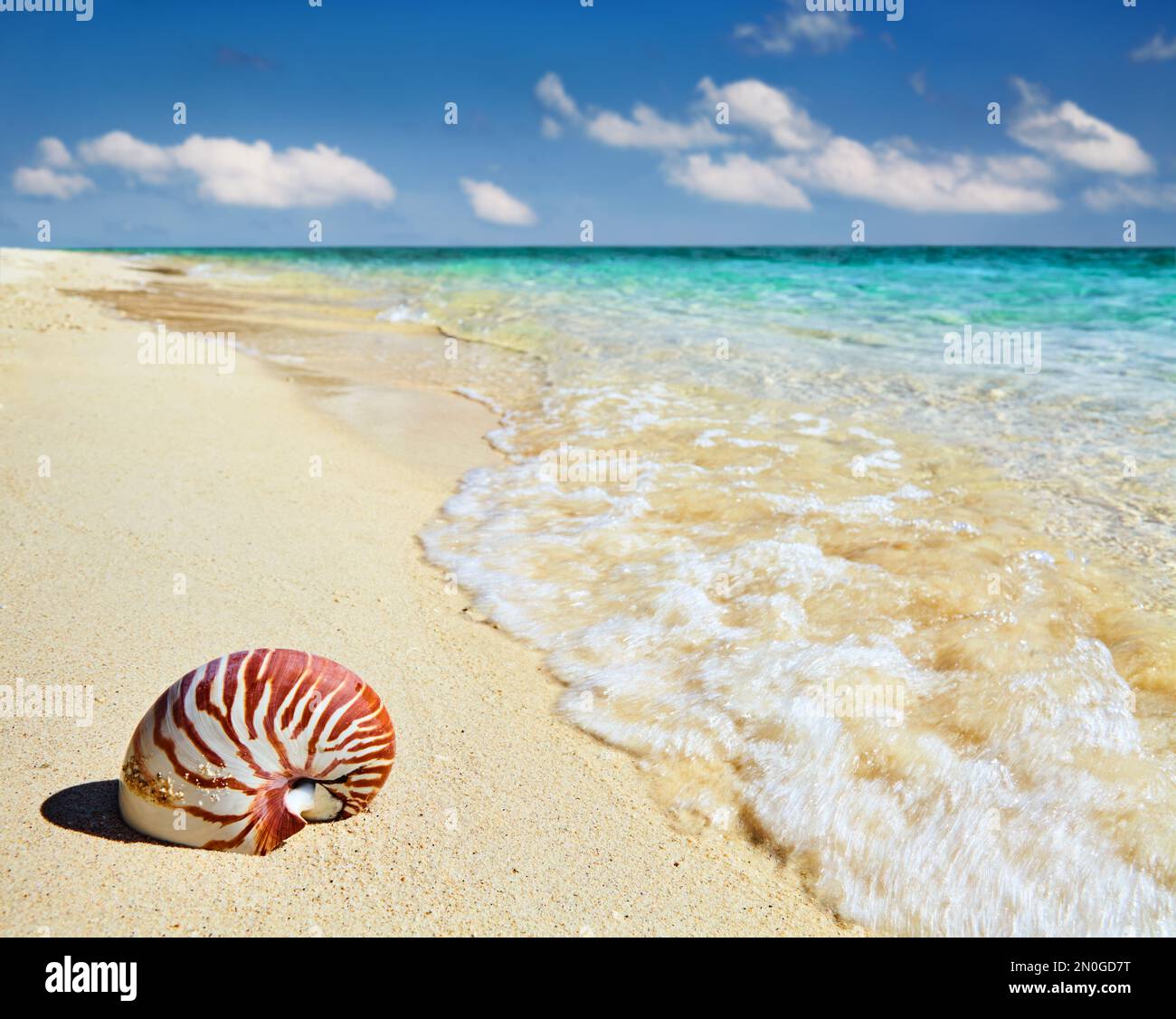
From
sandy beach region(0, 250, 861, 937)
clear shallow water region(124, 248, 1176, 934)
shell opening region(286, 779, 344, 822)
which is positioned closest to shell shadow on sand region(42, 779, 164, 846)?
sandy beach region(0, 250, 861, 937)

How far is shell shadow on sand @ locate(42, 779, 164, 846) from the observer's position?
7.30 ft

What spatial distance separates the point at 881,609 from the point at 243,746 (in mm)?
2721

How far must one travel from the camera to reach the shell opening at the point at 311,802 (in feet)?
7.48

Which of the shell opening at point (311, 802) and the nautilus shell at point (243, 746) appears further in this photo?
the shell opening at point (311, 802)

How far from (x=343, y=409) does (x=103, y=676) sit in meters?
4.78

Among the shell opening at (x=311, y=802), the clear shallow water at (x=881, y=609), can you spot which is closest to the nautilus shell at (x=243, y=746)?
the shell opening at (x=311, y=802)

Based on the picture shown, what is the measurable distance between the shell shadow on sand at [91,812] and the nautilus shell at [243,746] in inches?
1.6

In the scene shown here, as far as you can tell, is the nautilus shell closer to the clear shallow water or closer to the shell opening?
the shell opening

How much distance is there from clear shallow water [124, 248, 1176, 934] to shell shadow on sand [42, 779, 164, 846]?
5.09ft

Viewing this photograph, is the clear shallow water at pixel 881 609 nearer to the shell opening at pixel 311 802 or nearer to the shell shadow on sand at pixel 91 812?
the shell opening at pixel 311 802

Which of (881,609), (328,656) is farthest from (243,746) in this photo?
(881,609)

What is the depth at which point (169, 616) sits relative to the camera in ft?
11.1

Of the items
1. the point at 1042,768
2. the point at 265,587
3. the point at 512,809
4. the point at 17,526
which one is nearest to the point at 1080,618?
the point at 1042,768

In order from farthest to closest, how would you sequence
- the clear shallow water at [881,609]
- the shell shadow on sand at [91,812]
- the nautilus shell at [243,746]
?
the clear shallow water at [881,609] < the shell shadow on sand at [91,812] < the nautilus shell at [243,746]
